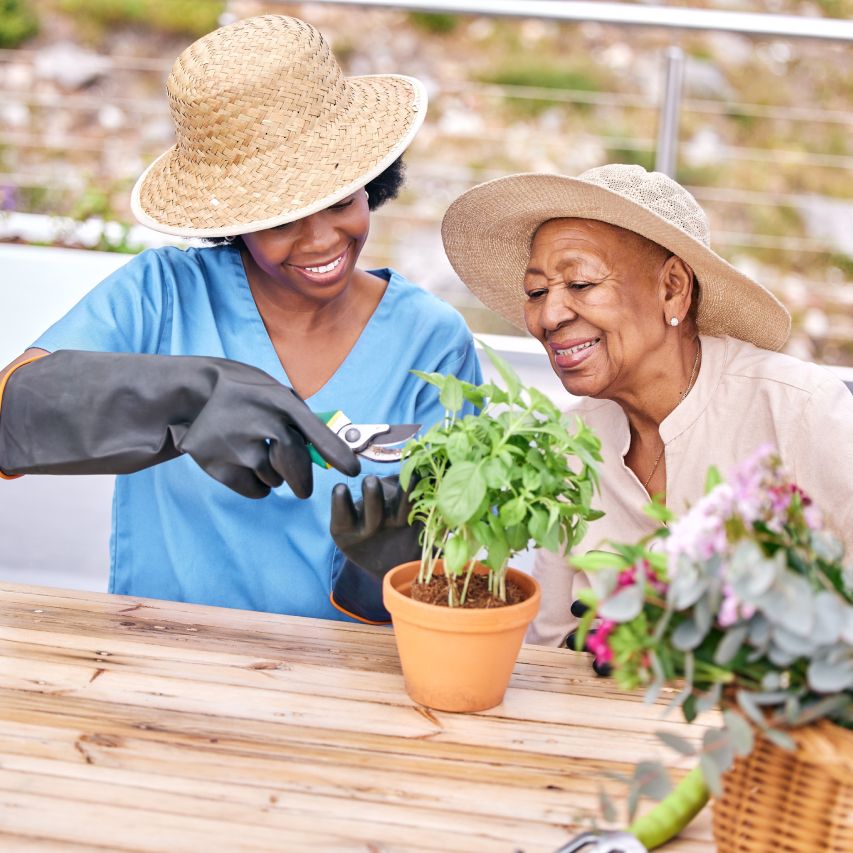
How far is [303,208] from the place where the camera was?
1.49 m

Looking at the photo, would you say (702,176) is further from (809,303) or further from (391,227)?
(391,227)

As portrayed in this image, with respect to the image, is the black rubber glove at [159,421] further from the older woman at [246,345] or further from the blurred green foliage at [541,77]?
the blurred green foliage at [541,77]

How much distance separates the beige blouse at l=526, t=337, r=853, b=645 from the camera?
1.50m

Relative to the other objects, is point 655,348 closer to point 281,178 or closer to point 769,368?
point 769,368

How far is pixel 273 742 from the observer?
3.72 ft

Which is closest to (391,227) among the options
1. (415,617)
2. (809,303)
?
(809,303)

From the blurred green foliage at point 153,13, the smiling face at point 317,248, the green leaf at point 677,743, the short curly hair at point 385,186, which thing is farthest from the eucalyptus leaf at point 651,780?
the blurred green foliage at point 153,13

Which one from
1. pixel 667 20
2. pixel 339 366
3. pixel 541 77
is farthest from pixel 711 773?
pixel 541 77

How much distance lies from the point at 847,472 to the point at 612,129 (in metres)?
6.54

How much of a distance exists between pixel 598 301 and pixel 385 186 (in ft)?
1.60

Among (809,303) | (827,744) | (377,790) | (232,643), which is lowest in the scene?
(809,303)

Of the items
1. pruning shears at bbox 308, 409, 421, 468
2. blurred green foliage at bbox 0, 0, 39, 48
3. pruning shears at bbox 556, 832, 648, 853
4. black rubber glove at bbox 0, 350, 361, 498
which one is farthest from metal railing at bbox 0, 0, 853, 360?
pruning shears at bbox 556, 832, 648, 853

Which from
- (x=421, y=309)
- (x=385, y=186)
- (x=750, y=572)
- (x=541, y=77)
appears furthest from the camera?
(x=541, y=77)

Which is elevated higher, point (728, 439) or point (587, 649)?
point (728, 439)
